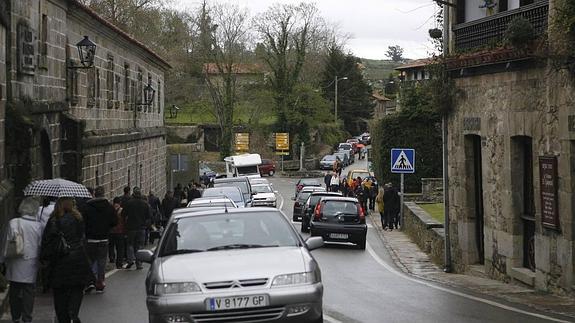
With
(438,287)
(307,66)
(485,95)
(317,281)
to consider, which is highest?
(307,66)

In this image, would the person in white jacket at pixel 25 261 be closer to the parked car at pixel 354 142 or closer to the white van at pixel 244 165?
the white van at pixel 244 165

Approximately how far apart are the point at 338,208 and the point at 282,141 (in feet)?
183

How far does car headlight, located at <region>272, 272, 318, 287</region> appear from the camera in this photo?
29.0 feet

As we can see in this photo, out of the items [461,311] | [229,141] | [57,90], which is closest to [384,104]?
[229,141]

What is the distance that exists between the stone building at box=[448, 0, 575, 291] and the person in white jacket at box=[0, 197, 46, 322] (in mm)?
8064

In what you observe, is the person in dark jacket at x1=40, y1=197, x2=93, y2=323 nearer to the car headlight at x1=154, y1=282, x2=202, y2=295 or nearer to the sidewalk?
the car headlight at x1=154, y1=282, x2=202, y2=295

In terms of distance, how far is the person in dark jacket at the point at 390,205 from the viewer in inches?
1276

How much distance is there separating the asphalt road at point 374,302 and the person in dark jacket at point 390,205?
530 inches

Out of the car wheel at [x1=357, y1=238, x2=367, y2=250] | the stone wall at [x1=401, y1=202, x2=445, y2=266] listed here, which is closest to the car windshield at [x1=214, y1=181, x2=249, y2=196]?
the stone wall at [x1=401, y1=202, x2=445, y2=266]

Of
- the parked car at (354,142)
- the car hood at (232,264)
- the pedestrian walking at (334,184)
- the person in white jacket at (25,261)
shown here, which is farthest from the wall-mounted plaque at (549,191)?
the parked car at (354,142)

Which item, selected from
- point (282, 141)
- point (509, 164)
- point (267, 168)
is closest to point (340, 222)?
point (509, 164)

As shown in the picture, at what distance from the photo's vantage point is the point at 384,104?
11556 cm

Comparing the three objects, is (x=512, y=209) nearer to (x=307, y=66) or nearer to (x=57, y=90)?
Answer: (x=57, y=90)

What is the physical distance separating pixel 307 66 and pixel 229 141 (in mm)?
16865
